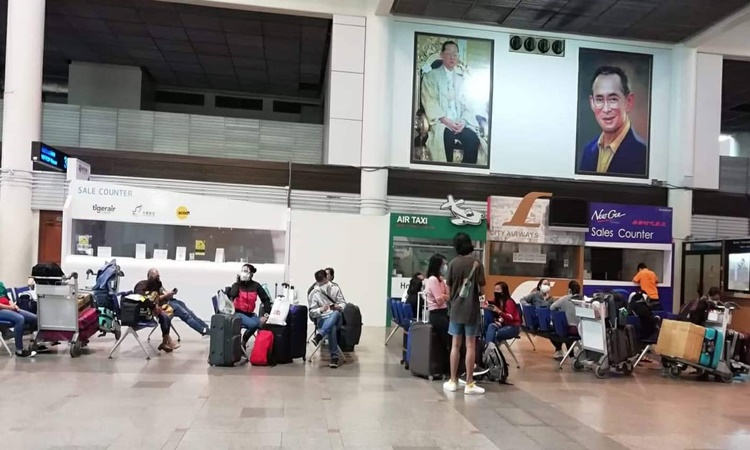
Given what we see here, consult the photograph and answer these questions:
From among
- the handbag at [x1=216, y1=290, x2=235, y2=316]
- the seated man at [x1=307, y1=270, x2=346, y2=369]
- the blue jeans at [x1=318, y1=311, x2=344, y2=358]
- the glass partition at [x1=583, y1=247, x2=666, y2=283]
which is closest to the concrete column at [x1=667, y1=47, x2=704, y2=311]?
the glass partition at [x1=583, y1=247, x2=666, y2=283]

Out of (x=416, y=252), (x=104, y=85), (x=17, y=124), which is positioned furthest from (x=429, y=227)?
(x=104, y=85)

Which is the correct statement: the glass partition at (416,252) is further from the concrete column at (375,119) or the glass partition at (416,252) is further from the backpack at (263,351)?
the backpack at (263,351)

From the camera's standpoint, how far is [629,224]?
579 inches

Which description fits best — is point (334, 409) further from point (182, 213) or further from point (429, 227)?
point (429, 227)

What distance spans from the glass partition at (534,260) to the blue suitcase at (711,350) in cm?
663

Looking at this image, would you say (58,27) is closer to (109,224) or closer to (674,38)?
(109,224)

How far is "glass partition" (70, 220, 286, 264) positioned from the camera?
12102 millimetres

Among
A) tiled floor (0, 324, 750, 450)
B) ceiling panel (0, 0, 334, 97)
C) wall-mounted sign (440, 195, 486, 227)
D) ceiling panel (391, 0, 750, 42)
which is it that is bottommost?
tiled floor (0, 324, 750, 450)

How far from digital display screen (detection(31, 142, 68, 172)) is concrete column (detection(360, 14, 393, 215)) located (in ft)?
22.3

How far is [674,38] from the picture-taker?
49.7ft

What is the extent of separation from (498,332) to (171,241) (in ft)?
25.3

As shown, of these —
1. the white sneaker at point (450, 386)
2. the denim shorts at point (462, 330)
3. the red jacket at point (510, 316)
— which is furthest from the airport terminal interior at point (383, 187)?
the white sneaker at point (450, 386)

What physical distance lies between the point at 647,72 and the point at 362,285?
956 cm

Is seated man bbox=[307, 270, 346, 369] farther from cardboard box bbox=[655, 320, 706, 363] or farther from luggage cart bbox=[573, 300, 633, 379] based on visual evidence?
cardboard box bbox=[655, 320, 706, 363]
